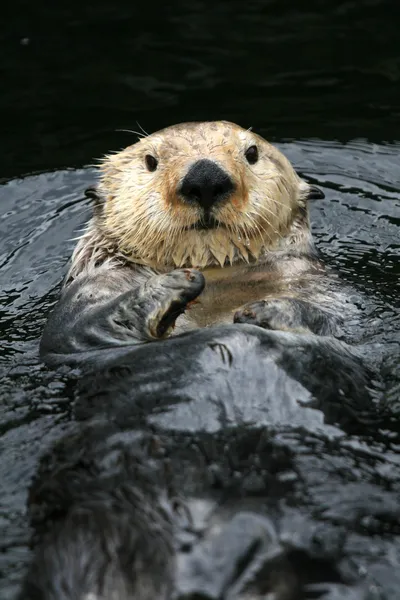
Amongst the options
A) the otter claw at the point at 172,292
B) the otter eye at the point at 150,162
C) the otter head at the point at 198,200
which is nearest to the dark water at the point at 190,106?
the otter claw at the point at 172,292

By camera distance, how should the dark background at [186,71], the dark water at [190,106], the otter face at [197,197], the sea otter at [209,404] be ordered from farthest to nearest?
the dark background at [186,71] → the dark water at [190,106] → the otter face at [197,197] → the sea otter at [209,404]

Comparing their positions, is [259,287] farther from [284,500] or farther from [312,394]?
[284,500]

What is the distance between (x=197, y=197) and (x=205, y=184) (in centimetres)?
10

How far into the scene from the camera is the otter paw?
456 centimetres

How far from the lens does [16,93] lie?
9.20 metres

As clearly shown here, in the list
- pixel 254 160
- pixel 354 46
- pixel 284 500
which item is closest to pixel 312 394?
pixel 284 500

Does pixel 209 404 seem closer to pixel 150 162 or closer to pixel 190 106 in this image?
pixel 150 162

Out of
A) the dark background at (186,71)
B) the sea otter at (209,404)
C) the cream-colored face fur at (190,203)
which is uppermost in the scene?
the dark background at (186,71)

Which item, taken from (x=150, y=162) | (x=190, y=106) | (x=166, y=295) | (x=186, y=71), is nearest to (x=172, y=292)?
(x=166, y=295)

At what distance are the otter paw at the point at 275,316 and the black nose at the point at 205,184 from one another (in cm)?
59

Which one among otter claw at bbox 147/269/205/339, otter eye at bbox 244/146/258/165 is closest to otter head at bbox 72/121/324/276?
otter eye at bbox 244/146/258/165

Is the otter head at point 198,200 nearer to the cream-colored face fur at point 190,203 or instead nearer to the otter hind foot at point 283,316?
the cream-colored face fur at point 190,203

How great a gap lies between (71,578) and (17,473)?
1.02 m

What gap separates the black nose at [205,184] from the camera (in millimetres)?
4707
